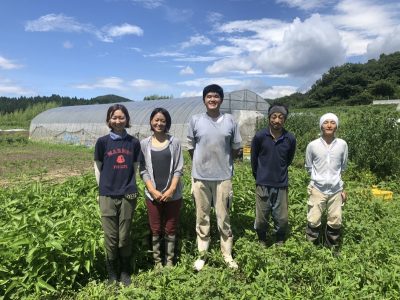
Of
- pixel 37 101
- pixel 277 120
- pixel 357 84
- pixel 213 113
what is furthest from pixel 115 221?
pixel 37 101

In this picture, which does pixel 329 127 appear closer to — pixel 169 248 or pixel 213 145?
pixel 213 145

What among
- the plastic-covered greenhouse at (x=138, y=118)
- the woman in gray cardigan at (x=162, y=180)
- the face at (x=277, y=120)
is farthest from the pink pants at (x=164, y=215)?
the plastic-covered greenhouse at (x=138, y=118)

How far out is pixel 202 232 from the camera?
4.00 meters

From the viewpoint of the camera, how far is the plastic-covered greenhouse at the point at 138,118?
1845 centimetres

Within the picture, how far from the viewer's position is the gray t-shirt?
148 inches

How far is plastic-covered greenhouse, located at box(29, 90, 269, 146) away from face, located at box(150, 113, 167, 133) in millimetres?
14113

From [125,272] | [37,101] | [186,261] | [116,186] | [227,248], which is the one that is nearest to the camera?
[116,186]

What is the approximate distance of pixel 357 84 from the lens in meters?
57.5

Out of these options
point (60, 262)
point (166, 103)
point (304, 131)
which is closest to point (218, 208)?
point (60, 262)

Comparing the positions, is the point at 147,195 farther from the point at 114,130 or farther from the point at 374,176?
the point at 374,176

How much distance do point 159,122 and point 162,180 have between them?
0.61 meters

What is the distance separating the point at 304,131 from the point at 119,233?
36.4 feet

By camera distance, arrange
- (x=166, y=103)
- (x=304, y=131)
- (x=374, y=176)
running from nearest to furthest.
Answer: (x=374, y=176), (x=304, y=131), (x=166, y=103)

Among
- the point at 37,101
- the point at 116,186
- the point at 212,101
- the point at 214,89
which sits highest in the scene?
the point at 37,101
